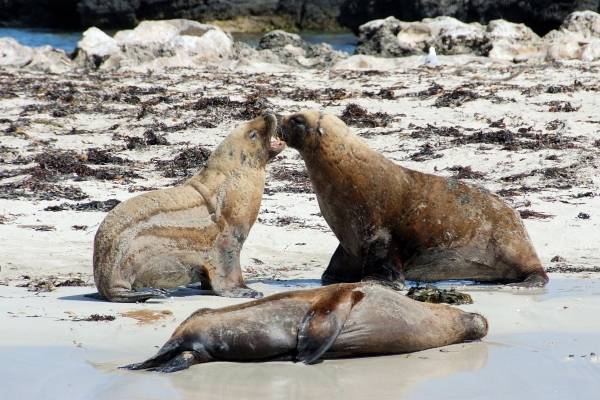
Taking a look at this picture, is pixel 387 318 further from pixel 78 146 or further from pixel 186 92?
pixel 186 92

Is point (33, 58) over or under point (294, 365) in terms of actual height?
under

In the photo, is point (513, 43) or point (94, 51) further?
point (513, 43)

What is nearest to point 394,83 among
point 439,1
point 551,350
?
point 551,350

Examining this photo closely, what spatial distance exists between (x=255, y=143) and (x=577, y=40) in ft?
42.6

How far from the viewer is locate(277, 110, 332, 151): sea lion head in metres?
8.30

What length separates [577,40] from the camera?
790 inches

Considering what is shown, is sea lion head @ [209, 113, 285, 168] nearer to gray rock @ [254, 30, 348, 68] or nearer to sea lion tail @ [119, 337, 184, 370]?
sea lion tail @ [119, 337, 184, 370]

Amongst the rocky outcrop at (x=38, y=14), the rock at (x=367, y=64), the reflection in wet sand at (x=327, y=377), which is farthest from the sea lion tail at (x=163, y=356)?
the rocky outcrop at (x=38, y=14)

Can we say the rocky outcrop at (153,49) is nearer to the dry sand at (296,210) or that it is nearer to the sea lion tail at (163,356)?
the dry sand at (296,210)

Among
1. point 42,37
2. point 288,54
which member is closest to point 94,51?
point 288,54

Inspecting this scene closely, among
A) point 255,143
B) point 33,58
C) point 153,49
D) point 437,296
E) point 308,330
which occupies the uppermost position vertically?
point 255,143

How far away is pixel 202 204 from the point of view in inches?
310

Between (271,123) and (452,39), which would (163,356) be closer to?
(271,123)

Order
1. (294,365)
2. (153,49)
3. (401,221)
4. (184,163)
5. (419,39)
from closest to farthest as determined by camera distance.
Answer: (294,365), (401,221), (184,163), (153,49), (419,39)
